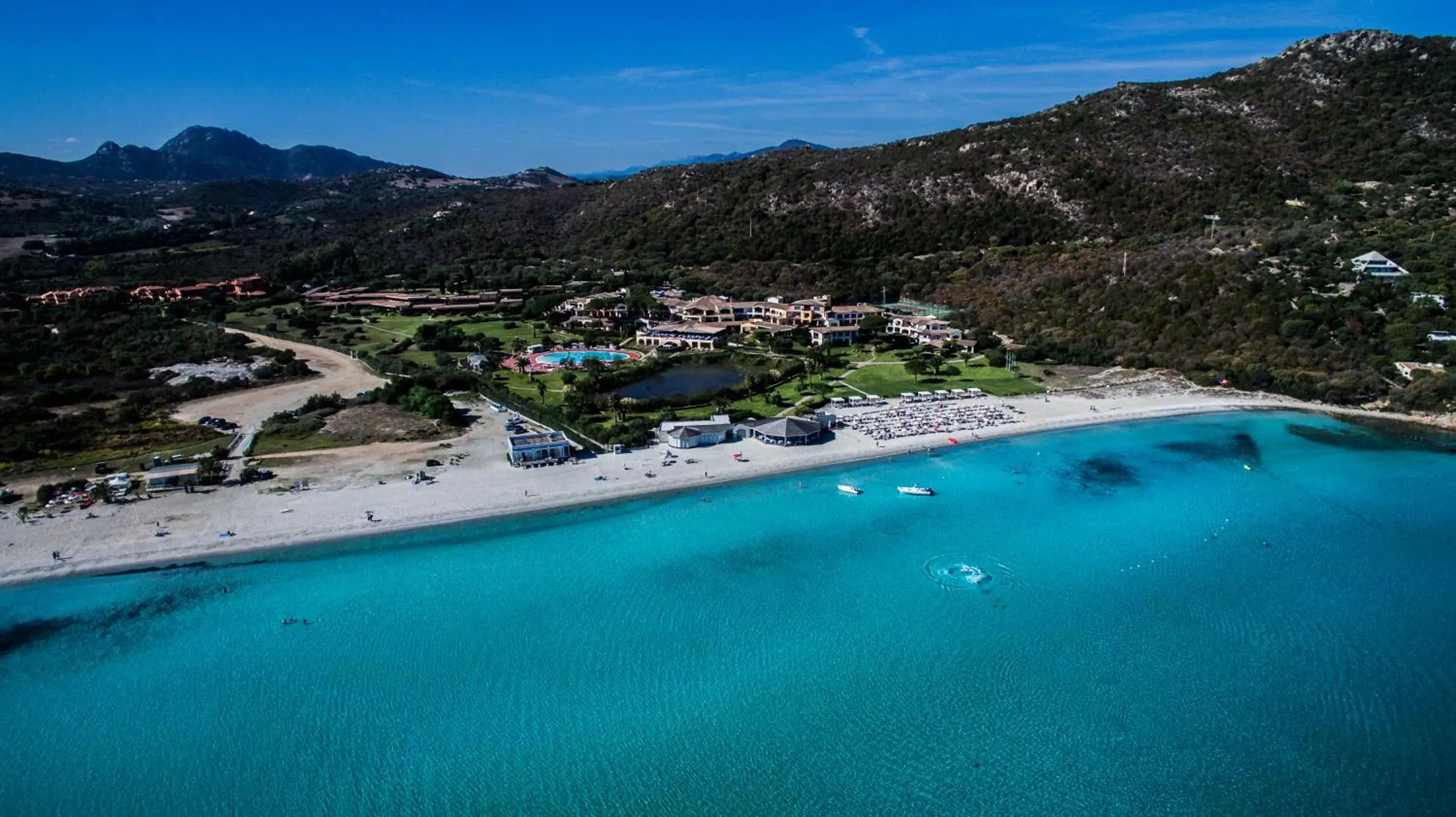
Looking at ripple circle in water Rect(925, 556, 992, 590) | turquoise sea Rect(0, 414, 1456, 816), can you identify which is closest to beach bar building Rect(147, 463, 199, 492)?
turquoise sea Rect(0, 414, 1456, 816)

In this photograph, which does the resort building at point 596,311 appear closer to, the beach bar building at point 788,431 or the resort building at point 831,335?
the resort building at point 831,335

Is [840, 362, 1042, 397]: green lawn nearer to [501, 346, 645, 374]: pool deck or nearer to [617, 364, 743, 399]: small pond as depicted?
[617, 364, 743, 399]: small pond

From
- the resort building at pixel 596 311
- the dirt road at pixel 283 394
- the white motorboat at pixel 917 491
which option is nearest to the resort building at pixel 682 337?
the resort building at pixel 596 311

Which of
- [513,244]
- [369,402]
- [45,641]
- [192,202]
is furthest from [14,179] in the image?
[45,641]

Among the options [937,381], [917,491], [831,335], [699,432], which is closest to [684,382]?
[699,432]

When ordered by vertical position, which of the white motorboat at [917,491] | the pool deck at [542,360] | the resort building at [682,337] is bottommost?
the white motorboat at [917,491]

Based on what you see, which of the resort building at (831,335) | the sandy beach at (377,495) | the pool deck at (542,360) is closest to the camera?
the sandy beach at (377,495)
